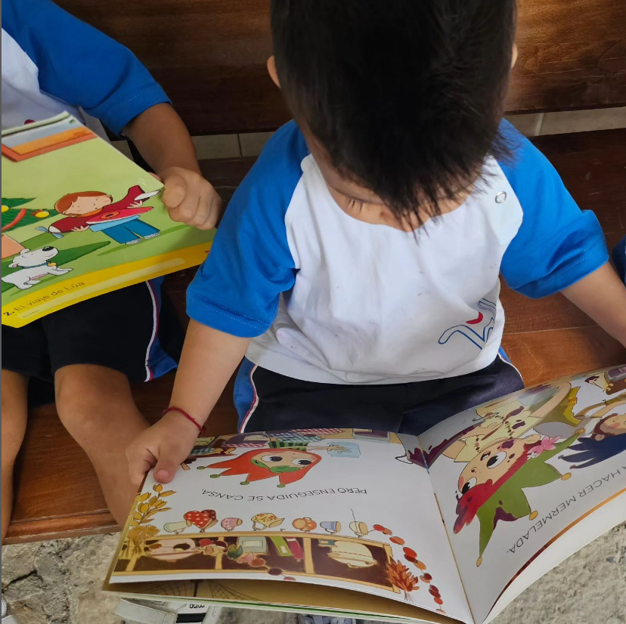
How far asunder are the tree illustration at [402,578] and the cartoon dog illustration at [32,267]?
445 millimetres

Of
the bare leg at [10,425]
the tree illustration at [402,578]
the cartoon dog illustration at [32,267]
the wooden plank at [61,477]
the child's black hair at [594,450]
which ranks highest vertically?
the cartoon dog illustration at [32,267]

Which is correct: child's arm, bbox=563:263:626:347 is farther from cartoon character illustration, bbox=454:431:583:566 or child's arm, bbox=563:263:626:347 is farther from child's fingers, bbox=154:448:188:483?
child's fingers, bbox=154:448:188:483

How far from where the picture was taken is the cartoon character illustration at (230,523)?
497 mm

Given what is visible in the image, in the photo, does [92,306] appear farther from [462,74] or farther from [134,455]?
[462,74]

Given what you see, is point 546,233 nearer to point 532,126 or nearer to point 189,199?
point 189,199

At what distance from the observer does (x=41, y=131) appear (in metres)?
0.43

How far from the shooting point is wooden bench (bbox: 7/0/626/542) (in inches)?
29.4

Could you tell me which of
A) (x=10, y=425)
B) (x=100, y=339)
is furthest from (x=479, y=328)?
(x=10, y=425)

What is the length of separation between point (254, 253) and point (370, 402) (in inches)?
10.1

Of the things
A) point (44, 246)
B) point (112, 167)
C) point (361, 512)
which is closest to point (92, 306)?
point (44, 246)

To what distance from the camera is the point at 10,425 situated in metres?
0.75

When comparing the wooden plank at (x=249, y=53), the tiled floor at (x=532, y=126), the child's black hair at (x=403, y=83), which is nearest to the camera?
the child's black hair at (x=403, y=83)

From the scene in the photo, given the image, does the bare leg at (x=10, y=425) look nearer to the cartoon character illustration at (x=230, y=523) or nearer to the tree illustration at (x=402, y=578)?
the cartoon character illustration at (x=230, y=523)

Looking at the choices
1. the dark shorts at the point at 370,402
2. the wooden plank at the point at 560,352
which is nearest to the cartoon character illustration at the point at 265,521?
the dark shorts at the point at 370,402
